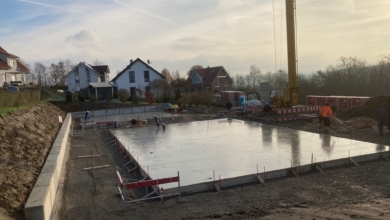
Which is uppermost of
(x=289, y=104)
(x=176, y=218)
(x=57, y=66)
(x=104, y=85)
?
(x=57, y=66)

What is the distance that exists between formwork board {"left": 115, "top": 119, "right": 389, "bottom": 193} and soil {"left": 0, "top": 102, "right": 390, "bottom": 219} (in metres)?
0.96

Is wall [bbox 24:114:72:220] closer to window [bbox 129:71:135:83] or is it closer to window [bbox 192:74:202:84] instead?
window [bbox 129:71:135:83]

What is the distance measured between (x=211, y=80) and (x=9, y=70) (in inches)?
1148

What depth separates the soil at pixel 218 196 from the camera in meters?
6.43

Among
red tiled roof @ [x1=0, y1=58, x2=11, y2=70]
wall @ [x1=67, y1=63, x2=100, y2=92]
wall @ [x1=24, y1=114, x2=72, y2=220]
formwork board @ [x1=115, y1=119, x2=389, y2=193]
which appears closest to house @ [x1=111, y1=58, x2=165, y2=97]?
wall @ [x1=67, y1=63, x2=100, y2=92]

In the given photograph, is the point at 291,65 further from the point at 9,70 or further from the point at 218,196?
the point at 9,70

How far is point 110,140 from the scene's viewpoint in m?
17.2

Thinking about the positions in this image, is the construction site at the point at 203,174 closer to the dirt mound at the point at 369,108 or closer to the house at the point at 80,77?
the dirt mound at the point at 369,108

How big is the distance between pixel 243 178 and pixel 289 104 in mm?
14702

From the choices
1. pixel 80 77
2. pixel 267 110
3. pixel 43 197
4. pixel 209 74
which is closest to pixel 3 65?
pixel 80 77

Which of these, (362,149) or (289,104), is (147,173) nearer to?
(362,149)

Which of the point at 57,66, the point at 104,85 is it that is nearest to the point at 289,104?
the point at 104,85

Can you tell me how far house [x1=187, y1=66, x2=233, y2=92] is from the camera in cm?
5528

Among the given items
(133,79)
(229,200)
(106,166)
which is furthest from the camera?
(133,79)
